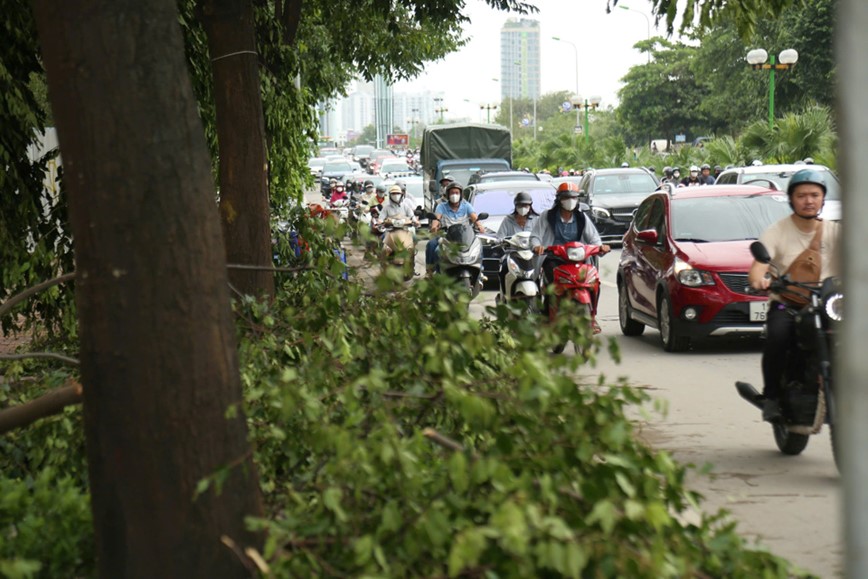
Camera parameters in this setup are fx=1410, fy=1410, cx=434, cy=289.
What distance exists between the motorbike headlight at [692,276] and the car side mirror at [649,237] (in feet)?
1.64

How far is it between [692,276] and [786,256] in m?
5.04

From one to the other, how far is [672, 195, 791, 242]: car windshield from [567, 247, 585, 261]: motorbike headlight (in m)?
1.07

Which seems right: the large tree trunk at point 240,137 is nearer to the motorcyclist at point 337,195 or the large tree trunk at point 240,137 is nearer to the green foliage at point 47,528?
the green foliage at point 47,528

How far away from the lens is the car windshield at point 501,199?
2294 cm

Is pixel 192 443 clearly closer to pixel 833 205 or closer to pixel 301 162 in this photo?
pixel 301 162

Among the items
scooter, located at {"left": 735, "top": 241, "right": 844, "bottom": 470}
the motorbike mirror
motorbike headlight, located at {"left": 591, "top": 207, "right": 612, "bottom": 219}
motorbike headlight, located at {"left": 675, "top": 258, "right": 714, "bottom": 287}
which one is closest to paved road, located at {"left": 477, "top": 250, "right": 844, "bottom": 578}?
scooter, located at {"left": 735, "top": 241, "right": 844, "bottom": 470}

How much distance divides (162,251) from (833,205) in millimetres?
20507

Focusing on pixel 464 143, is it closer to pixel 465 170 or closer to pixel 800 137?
pixel 465 170

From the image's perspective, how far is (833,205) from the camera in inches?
914

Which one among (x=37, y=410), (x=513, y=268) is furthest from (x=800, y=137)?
(x=37, y=410)

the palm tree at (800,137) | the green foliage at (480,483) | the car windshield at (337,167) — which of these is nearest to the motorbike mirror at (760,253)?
the green foliage at (480,483)

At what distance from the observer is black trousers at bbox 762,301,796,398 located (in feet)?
26.1

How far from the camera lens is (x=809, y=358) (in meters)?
7.83

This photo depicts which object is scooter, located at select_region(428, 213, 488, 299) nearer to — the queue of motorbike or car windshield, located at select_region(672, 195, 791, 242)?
the queue of motorbike
